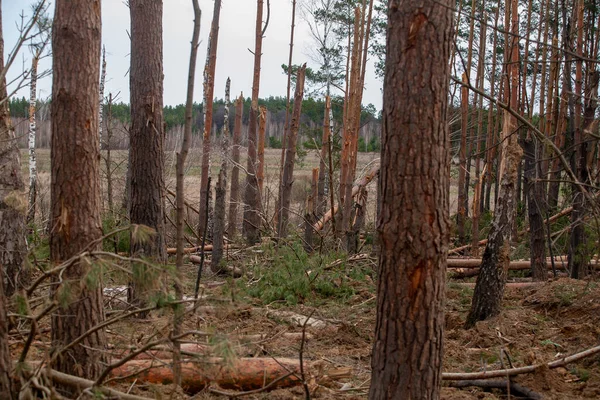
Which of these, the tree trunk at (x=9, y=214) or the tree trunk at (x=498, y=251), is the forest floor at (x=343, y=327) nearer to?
the tree trunk at (x=498, y=251)

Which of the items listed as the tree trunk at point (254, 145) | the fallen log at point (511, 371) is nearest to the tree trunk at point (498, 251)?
the fallen log at point (511, 371)

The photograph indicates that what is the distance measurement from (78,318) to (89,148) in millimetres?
1070

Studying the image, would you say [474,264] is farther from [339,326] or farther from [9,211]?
[9,211]

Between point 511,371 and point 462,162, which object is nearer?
point 511,371

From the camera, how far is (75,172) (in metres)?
3.76

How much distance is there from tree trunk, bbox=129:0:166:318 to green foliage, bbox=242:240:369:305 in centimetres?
196

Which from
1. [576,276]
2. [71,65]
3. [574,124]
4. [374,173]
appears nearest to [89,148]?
[71,65]

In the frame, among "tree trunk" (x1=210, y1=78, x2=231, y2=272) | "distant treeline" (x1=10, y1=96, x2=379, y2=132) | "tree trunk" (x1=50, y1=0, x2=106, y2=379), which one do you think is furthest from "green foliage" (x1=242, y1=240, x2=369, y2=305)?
"distant treeline" (x1=10, y1=96, x2=379, y2=132)

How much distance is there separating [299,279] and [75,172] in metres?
4.72

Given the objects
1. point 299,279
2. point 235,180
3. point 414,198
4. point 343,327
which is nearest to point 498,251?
point 343,327

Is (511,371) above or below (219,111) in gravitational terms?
below

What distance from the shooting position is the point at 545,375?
477 cm

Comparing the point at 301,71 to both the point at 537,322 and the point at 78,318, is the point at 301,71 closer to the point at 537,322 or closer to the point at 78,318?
the point at 537,322

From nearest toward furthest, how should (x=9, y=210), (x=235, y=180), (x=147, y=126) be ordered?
(x=9, y=210)
(x=147, y=126)
(x=235, y=180)
